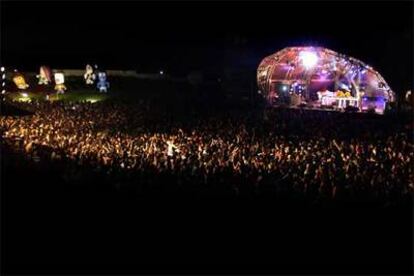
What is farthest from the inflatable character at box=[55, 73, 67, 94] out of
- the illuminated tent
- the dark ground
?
the dark ground

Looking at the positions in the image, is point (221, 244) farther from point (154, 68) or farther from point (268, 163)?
point (154, 68)

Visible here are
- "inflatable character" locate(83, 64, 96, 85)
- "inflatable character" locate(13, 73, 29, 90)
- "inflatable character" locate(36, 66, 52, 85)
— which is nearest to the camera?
"inflatable character" locate(13, 73, 29, 90)

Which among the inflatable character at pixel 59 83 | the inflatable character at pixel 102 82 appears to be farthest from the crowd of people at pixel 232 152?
the inflatable character at pixel 102 82

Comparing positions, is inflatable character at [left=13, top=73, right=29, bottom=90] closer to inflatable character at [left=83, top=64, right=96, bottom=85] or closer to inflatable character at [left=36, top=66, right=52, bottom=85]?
inflatable character at [left=36, top=66, right=52, bottom=85]

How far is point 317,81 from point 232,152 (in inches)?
761

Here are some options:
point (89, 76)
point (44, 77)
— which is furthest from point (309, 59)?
point (44, 77)

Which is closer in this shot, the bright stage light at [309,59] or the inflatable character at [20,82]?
the bright stage light at [309,59]

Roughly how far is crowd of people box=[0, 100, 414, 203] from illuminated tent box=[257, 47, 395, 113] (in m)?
5.79

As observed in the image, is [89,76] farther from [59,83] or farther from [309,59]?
[309,59]

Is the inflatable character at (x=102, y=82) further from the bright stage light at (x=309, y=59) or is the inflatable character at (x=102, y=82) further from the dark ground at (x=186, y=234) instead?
the dark ground at (x=186, y=234)

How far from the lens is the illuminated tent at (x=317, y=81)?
2819cm

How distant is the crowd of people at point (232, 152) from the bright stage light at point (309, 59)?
6.37 meters

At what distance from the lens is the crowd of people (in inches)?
390

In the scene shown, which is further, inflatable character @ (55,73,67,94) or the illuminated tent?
inflatable character @ (55,73,67,94)
